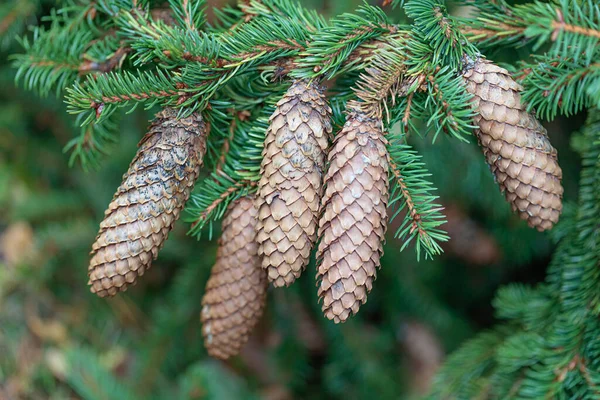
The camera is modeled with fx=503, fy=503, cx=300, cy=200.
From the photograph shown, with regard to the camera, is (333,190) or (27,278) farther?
(27,278)

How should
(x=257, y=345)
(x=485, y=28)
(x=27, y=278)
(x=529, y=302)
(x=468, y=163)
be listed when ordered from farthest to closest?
(x=257, y=345) < (x=27, y=278) < (x=468, y=163) < (x=529, y=302) < (x=485, y=28)


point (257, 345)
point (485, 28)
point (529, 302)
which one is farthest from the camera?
point (257, 345)

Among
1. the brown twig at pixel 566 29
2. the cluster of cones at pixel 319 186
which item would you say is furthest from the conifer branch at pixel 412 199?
the brown twig at pixel 566 29

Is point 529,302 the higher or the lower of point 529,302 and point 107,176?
the lower

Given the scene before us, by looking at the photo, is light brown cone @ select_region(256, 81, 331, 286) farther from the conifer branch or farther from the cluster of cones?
the conifer branch

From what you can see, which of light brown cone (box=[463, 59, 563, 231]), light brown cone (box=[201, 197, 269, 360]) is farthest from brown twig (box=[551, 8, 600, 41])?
light brown cone (box=[201, 197, 269, 360])

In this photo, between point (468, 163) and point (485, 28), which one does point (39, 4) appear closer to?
point (485, 28)

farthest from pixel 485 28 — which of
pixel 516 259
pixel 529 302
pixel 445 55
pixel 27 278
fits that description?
pixel 27 278
